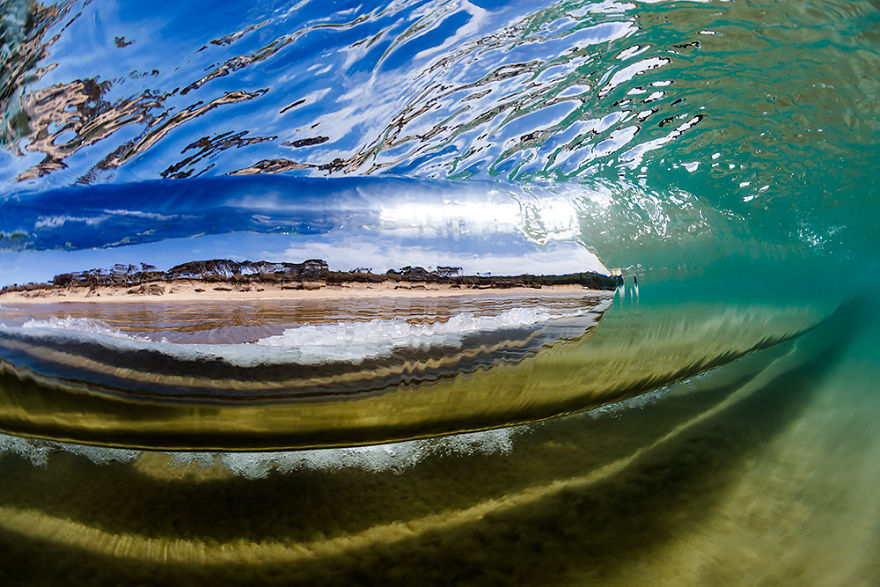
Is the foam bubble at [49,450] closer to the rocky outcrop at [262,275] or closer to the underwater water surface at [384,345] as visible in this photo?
the underwater water surface at [384,345]

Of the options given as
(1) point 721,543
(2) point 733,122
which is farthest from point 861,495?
(2) point 733,122

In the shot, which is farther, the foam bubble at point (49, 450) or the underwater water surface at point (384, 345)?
the foam bubble at point (49, 450)

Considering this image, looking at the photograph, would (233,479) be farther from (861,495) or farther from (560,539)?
(861,495)

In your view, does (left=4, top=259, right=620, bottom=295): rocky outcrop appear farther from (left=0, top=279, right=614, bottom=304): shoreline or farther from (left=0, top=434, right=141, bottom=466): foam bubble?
(left=0, top=434, right=141, bottom=466): foam bubble

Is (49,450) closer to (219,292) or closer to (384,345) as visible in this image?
(219,292)

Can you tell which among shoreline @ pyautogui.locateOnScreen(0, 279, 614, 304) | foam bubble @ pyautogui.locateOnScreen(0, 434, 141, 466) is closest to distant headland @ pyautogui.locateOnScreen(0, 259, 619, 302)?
shoreline @ pyautogui.locateOnScreen(0, 279, 614, 304)

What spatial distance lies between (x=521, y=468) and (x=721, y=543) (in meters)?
0.31

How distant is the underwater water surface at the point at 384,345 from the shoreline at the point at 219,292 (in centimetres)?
1

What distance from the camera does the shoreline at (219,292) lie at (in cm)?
78

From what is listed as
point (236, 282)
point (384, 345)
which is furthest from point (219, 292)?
point (384, 345)

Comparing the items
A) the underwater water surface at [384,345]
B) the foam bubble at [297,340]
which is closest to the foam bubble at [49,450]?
the underwater water surface at [384,345]

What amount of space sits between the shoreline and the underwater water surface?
1 centimetres

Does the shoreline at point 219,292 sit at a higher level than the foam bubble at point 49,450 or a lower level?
higher

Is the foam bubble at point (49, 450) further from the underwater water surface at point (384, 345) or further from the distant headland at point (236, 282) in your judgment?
the distant headland at point (236, 282)
